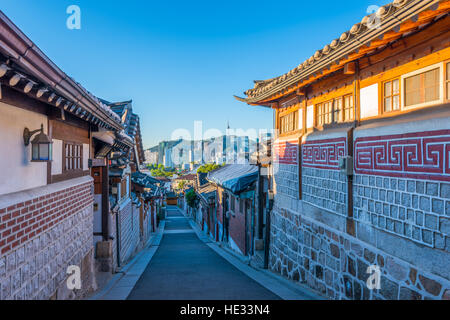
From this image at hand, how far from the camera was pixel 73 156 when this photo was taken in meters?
7.13

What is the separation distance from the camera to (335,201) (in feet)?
22.7

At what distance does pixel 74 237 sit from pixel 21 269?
256 cm

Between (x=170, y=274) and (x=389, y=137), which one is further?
(x=170, y=274)

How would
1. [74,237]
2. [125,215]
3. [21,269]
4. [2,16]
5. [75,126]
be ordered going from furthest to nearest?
[125,215], [75,126], [74,237], [21,269], [2,16]

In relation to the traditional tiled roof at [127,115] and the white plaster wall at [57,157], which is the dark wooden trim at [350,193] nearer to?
the white plaster wall at [57,157]

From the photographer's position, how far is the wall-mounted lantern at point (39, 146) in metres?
4.59

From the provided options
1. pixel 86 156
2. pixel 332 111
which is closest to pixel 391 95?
pixel 332 111

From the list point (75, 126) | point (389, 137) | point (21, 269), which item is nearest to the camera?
point (21, 269)

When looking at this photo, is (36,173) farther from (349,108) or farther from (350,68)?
(349,108)

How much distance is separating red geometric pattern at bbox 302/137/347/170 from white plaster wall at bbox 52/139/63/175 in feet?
17.9

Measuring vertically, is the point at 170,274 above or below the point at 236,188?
below
